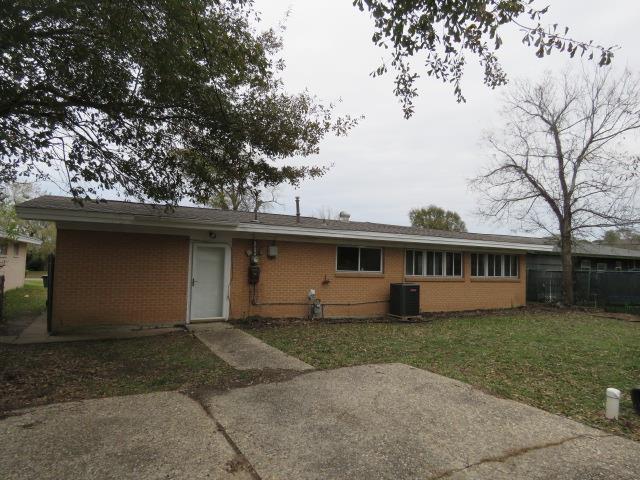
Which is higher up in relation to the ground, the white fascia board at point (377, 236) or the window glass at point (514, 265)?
the white fascia board at point (377, 236)

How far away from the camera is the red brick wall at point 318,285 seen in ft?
38.0

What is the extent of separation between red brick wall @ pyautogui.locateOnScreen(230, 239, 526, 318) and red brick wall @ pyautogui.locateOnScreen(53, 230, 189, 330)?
5.30 feet

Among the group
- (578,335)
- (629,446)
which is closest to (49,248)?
(578,335)

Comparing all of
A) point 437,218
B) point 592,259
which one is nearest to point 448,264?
point 592,259

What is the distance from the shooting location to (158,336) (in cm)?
930

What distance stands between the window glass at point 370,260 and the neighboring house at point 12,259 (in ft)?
45.5

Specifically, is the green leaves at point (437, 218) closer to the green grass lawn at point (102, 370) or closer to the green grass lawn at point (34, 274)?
the green grass lawn at point (34, 274)

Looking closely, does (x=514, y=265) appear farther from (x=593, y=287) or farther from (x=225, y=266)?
(x=225, y=266)

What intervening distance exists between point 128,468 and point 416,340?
24.2 ft

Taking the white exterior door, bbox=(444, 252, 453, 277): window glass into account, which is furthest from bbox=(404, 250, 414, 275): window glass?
the white exterior door

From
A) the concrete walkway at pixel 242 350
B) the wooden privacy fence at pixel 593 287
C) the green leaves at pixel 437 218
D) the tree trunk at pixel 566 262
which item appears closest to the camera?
the concrete walkway at pixel 242 350

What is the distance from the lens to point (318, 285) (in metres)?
12.7

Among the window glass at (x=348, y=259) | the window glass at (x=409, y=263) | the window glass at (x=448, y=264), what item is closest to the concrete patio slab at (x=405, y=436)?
the window glass at (x=348, y=259)

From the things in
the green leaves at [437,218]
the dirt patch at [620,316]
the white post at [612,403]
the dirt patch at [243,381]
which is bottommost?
the dirt patch at [620,316]
